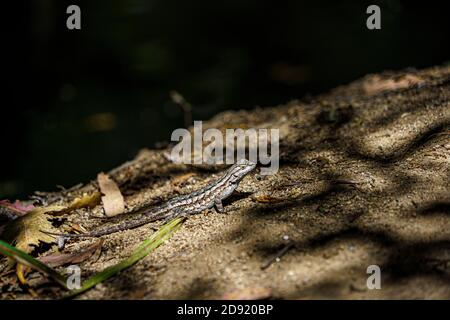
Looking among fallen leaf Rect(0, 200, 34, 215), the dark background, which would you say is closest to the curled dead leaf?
fallen leaf Rect(0, 200, 34, 215)

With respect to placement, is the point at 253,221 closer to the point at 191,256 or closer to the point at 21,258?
the point at 191,256

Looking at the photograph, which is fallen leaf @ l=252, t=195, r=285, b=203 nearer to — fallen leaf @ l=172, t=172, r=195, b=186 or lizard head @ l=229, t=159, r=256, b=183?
lizard head @ l=229, t=159, r=256, b=183

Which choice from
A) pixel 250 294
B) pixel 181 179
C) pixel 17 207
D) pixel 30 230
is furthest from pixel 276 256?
pixel 17 207

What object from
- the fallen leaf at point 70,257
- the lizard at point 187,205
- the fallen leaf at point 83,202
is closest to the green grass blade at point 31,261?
the fallen leaf at point 70,257

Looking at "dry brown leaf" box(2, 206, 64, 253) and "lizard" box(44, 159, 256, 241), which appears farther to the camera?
"lizard" box(44, 159, 256, 241)

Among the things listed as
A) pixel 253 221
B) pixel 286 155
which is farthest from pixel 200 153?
pixel 253 221

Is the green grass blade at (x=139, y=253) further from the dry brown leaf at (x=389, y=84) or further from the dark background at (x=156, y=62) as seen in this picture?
the dark background at (x=156, y=62)

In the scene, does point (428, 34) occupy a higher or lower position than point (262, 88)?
higher
